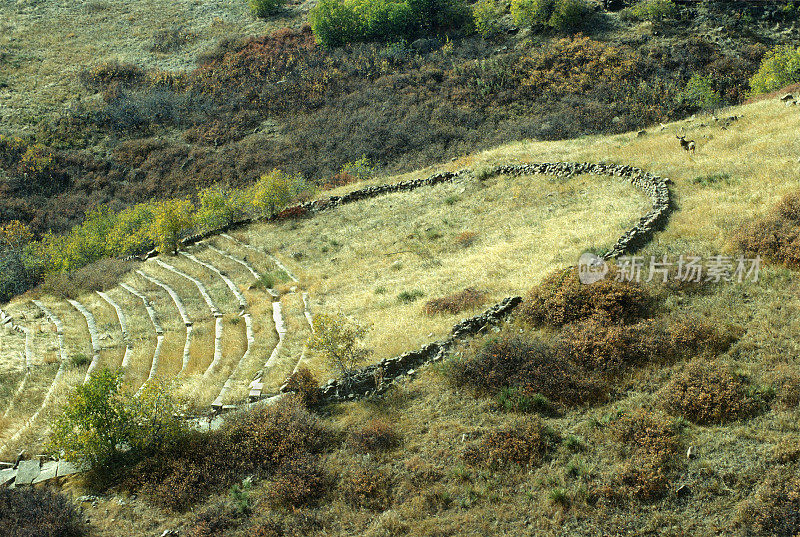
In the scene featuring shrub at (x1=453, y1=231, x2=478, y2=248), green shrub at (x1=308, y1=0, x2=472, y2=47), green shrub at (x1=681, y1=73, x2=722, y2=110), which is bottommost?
shrub at (x1=453, y1=231, x2=478, y2=248)

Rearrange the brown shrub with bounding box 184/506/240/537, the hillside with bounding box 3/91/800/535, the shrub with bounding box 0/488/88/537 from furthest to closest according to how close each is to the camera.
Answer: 1. the shrub with bounding box 0/488/88/537
2. the brown shrub with bounding box 184/506/240/537
3. the hillside with bounding box 3/91/800/535

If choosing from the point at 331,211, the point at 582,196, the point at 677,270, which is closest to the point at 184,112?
the point at 331,211

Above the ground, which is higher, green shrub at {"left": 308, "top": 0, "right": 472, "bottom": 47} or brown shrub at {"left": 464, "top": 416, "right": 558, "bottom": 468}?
green shrub at {"left": 308, "top": 0, "right": 472, "bottom": 47}

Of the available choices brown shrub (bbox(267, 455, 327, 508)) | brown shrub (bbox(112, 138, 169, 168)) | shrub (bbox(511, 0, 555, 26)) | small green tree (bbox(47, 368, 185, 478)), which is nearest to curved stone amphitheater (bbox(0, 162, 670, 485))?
small green tree (bbox(47, 368, 185, 478))

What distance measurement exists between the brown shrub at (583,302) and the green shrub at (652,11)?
41.2 m

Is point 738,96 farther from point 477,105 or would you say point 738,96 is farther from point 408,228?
point 408,228

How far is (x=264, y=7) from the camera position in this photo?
68562 millimetres

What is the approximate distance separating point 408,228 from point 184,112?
3521 cm

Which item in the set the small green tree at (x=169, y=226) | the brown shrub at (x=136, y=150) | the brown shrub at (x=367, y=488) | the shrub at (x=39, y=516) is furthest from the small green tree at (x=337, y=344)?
the brown shrub at (x=136, y=150)

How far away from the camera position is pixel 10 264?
35.2 m

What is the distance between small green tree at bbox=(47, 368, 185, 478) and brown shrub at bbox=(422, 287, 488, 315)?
8.00 meters

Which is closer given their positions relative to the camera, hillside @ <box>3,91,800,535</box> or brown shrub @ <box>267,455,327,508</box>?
hillside @ <box>3,91,800,535</box>

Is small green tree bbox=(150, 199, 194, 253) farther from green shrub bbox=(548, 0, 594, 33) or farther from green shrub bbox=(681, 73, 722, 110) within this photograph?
green shrub bbox=(548, 0, 594, 33)

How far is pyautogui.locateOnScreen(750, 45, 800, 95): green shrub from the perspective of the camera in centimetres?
3778
